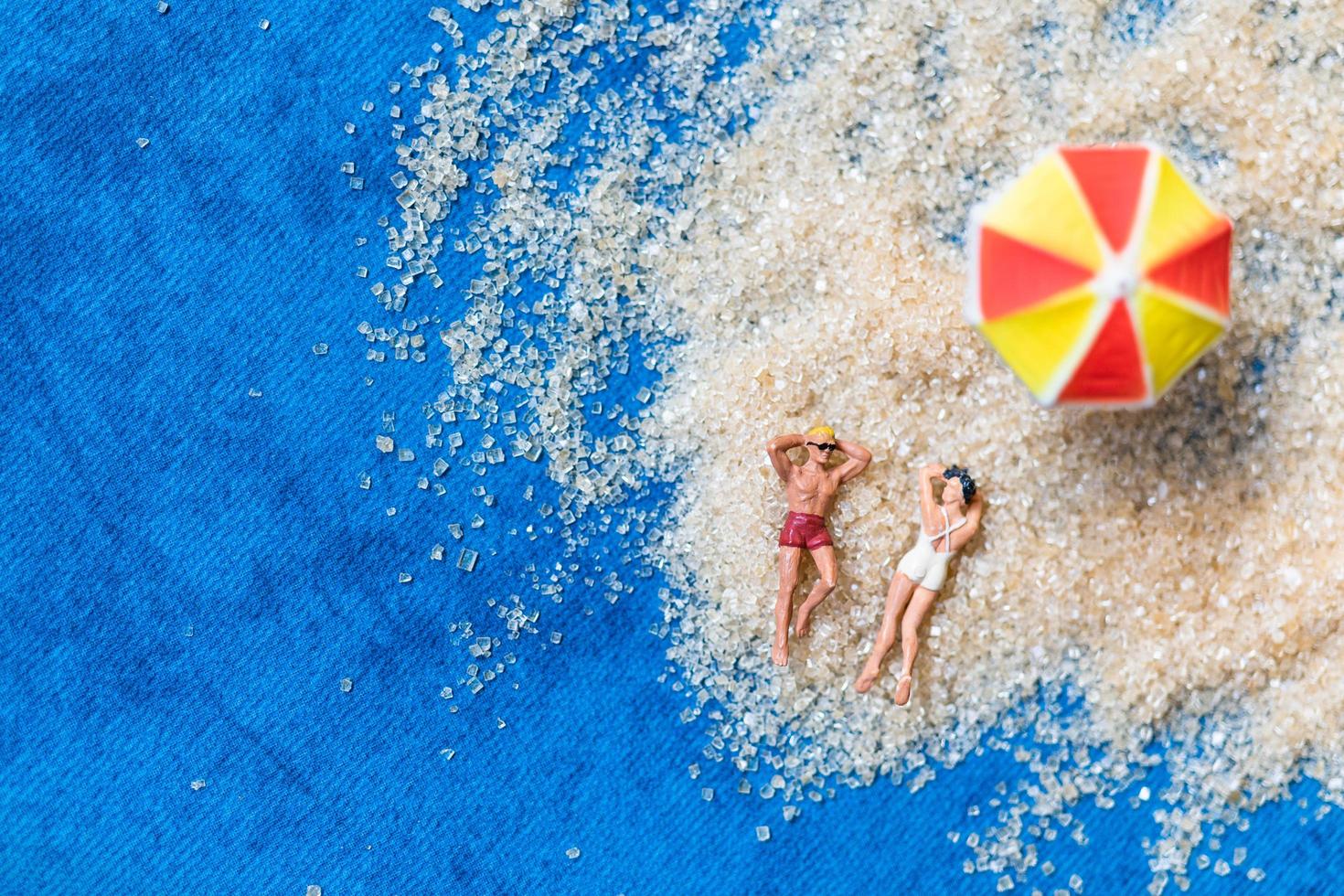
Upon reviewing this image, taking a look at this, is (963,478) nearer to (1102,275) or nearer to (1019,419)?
(1019,419)

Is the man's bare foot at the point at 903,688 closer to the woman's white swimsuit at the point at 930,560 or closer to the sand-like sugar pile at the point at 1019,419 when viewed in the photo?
the sand-like sugar pile at the point at 1019,419

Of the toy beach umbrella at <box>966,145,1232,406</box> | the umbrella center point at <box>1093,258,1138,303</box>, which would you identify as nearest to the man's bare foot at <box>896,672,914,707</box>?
the toy beach umbrella at <box>966,145,1232,406</box>

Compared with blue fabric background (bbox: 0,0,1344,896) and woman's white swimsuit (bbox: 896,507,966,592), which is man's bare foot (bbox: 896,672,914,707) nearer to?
woman's white swimsuit (bbox: 896,507,966,592)

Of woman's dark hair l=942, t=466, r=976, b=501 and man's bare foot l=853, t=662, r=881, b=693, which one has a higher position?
woman's dark hair l=942, t=466, r=976, b=501

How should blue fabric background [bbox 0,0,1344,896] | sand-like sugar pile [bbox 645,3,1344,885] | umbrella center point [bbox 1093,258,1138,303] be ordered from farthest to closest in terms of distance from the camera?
blue fabric background [bbox 0,0,1344,896], sand-like sugar pile [bbox 645,3,1344,885], umbrella center point [bbox 1093,258,1138,303]

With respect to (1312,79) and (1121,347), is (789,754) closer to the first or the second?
(1121,347)

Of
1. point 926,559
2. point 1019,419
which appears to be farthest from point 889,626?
point 1019,419
